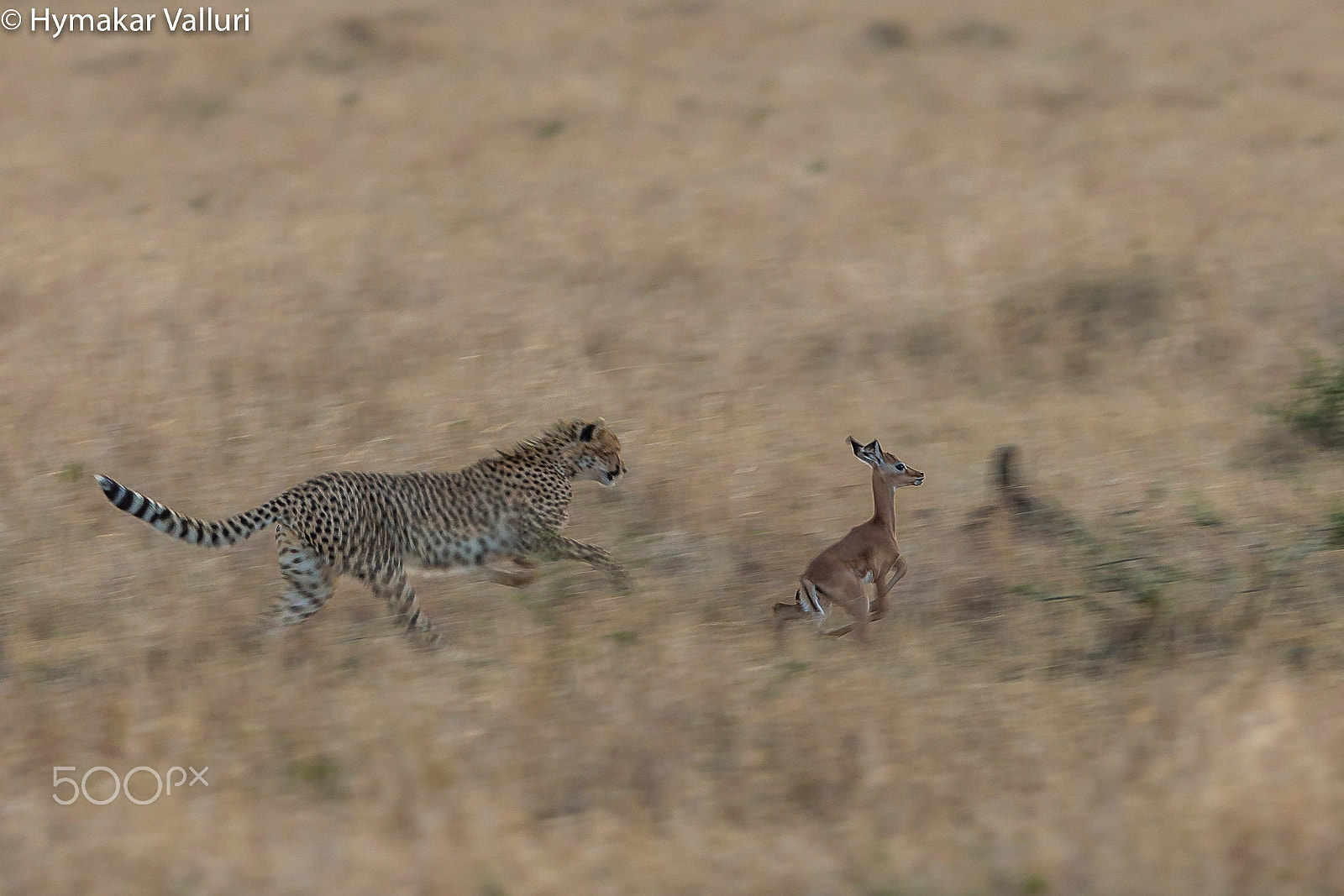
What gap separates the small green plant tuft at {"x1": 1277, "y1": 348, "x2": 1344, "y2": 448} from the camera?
31.7 feet

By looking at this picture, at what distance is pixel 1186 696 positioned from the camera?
5918 millimetres

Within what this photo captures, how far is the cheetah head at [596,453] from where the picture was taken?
8.05 m

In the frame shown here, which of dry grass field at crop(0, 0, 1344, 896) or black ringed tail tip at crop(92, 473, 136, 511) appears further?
black ringed tail tip at crop(92, 473, 136, 511)

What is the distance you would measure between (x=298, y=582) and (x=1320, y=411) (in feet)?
20.9

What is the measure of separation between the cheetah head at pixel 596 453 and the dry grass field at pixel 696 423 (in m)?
0.50

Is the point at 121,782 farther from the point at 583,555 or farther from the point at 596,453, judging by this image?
the point at 596,453

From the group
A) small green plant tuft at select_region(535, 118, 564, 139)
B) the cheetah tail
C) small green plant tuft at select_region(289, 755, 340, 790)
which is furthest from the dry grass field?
the cheetah tail

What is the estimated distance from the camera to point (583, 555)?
752 centimetres

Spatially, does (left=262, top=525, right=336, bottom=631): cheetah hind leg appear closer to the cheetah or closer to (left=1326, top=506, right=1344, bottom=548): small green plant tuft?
the cheetah

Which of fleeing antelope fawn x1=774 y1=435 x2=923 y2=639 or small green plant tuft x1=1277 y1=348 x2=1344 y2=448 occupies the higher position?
small green plant tuft x1=1277 y1=348 x2=1344 y2=448

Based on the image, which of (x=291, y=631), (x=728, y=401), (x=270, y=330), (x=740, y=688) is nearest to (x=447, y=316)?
(x=270, y=330)

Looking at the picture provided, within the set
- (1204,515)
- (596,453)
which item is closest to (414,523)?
(596,453)

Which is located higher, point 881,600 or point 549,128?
point 549,128

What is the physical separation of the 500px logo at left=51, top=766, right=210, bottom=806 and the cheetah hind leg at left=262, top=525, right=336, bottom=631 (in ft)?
4.68
